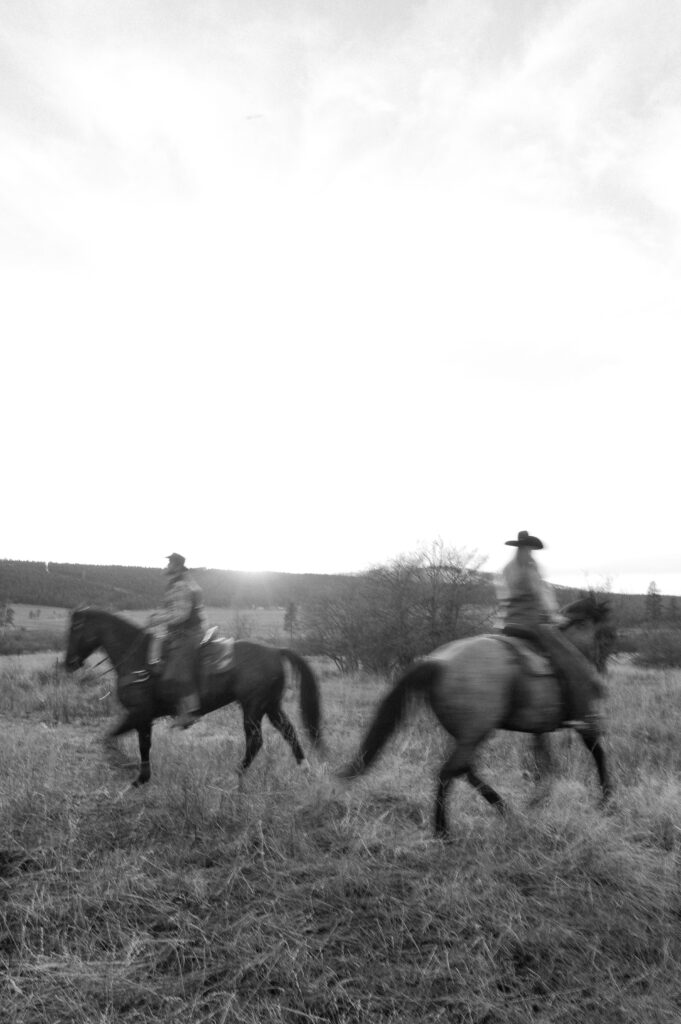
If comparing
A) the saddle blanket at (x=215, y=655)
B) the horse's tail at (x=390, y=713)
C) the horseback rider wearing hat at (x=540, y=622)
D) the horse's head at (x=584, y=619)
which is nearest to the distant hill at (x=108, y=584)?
the saddle blanket at (x=215, y=655)

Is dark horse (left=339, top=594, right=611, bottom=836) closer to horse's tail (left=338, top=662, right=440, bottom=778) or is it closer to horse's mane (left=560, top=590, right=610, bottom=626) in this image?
horse's tail (left=338, top=662, right=440, bottom=778)

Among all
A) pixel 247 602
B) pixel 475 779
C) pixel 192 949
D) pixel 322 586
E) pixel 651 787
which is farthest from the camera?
pixel 247 602

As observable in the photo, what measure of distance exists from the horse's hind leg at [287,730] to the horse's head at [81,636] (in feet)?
6.83

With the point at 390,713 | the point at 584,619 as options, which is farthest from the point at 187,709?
the point at 584,619

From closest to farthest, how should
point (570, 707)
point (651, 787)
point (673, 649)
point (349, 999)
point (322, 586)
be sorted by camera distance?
point (349, 999) < point (570, 707) < point (651, 787) < point (322, 586) < point (673, 649)

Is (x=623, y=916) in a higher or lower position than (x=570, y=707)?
lower

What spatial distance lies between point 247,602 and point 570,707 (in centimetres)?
3260

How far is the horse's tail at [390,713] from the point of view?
484 cm

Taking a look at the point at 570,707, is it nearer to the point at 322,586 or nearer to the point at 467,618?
the point at 467,618

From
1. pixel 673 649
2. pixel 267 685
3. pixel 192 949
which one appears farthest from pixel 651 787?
pixel 673 649

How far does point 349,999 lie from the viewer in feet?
9.23

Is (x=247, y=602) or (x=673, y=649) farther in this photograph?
(x=247, y=602)

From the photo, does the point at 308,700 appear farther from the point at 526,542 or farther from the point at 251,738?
the point at 526,542

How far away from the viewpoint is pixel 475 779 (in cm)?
482
